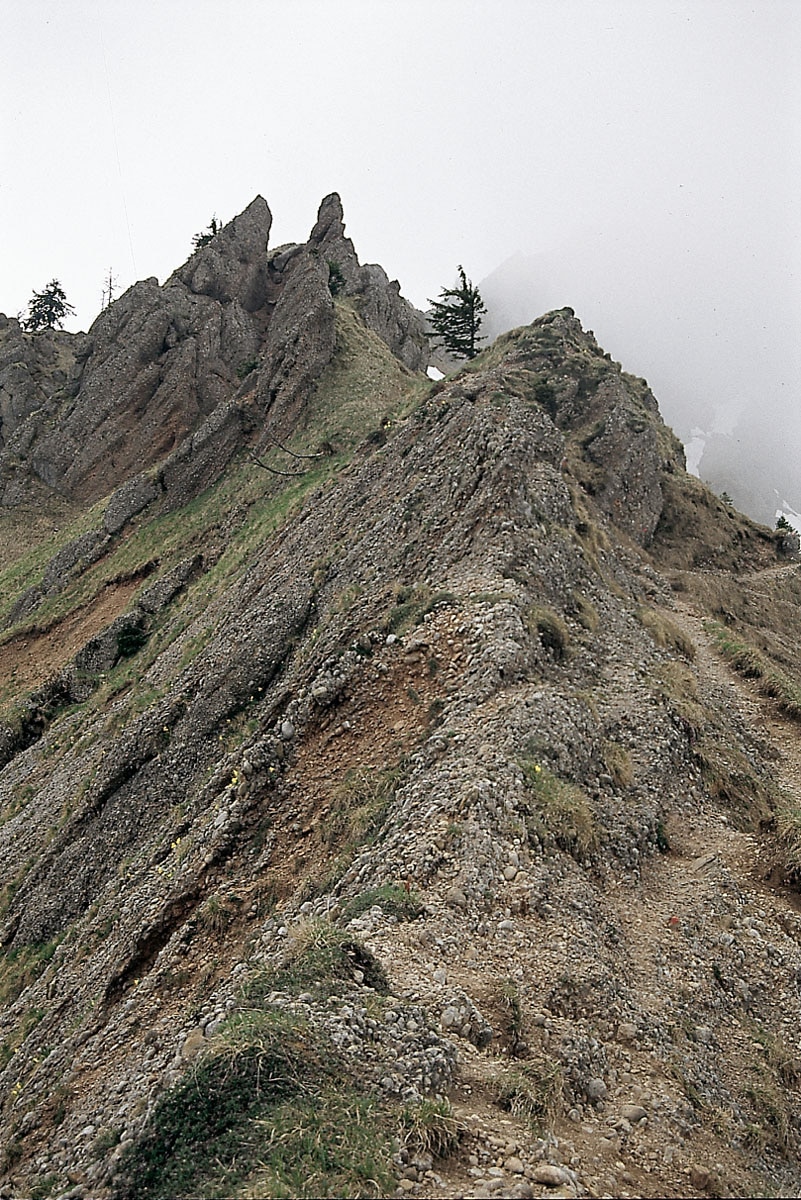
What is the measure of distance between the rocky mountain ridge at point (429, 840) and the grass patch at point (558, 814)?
62 millimetres

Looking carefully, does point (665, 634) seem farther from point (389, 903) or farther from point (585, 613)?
point (389, 903)

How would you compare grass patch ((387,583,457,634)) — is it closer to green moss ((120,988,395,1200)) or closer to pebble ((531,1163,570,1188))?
A: green moss ((120,988,395,1200))

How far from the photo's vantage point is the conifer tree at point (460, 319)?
138 ft

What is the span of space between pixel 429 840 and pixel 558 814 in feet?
6.24

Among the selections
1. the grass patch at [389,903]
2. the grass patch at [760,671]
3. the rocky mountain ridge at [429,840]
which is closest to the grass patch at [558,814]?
the rocky mountain ridge at [429,840]

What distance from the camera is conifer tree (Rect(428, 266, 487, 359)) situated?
1656 inches

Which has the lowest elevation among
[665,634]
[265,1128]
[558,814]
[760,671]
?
[265,1128]

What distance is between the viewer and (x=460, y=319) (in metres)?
42.6

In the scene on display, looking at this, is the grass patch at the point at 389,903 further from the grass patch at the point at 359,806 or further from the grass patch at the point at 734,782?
the grass patch at the point at 734,782

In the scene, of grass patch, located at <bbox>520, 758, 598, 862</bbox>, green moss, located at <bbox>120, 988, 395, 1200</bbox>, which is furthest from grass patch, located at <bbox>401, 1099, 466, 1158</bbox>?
grass patch, located at <bbox>520, 758, 598, 862</bbox>

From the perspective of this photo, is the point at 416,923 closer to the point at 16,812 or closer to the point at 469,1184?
the point at 469,1184

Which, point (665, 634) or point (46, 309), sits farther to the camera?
point (46, 309)

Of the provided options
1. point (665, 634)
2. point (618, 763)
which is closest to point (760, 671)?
point (665, 634)

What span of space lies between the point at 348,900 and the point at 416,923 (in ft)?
3.84
